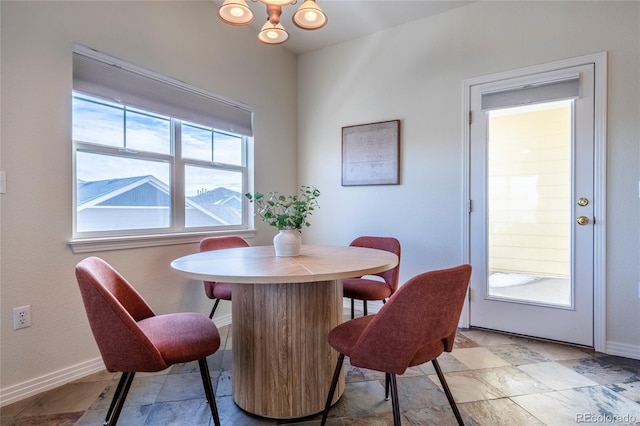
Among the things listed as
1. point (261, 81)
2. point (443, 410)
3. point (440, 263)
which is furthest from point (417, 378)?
point (261, 81)

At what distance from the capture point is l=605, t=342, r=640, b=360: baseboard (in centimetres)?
222

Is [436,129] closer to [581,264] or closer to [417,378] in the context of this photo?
[581,264]

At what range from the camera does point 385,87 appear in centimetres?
318

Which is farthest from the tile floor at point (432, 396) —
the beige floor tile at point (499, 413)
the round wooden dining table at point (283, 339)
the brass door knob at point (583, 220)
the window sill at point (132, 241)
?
the brass door knob at point (583, 220)

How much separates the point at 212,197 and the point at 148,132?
754mm

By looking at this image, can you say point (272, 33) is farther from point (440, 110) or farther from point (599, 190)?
point (599, 190)

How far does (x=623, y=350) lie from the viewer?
7.38ft

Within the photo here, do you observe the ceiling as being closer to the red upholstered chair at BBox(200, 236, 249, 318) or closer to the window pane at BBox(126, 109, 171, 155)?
the window pane at BBox(126, 109, 171, 155)

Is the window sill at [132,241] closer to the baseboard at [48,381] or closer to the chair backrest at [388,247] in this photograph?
the baseboard at [48,381]

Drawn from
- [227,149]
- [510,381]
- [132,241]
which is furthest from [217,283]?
[510,381]

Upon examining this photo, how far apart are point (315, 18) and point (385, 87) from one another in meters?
1.57

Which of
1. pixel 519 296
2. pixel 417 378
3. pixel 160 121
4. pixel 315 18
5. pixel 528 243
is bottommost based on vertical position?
pixel 417 378

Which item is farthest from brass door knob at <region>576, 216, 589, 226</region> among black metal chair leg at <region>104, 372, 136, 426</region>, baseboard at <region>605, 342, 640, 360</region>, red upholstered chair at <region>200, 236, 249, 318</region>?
black metal chair leg at <region>104, 372, 136, 426</region>

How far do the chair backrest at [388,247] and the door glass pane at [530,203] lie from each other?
2.95 ft
